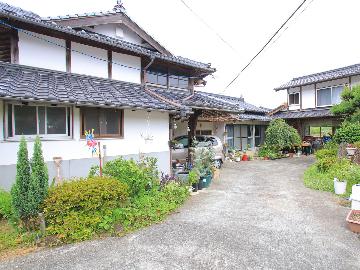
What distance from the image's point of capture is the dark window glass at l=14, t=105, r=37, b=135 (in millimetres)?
7002

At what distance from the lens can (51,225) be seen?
484 cm

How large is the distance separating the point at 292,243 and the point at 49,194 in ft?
15.3

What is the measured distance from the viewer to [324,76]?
20547 mm

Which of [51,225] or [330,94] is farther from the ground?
[330,94]

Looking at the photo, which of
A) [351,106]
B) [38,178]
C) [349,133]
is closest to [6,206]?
[38,178]

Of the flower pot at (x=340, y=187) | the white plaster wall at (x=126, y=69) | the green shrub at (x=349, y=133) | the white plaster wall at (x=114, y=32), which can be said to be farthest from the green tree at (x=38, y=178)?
the green shrub at (x=349, y=133)

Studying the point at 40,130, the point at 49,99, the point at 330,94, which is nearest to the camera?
the point at 49,99

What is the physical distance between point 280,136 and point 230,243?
1499 centimetres

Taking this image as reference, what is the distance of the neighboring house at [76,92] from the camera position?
274 inches

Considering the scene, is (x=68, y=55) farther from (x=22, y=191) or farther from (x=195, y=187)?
(x=195, y=187)

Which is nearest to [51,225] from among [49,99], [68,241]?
[68,241]

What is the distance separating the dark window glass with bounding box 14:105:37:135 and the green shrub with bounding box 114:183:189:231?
3.61m

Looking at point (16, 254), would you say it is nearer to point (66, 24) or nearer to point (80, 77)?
point (80, 77)

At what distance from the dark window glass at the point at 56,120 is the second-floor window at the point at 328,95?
63.3ft
